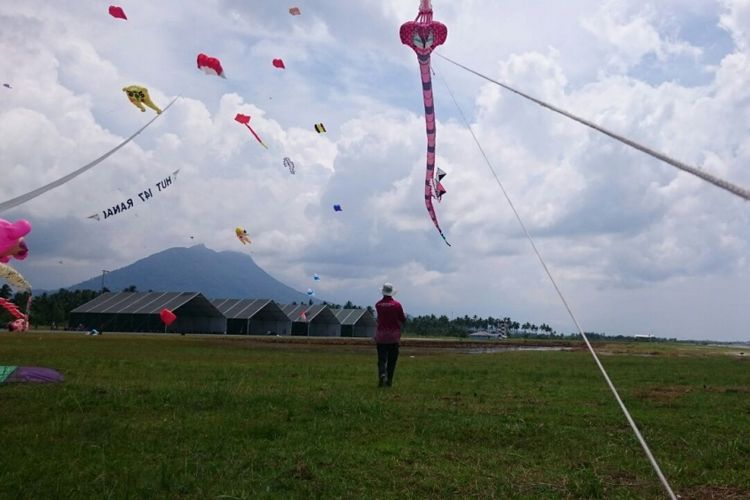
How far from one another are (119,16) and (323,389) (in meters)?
9.54

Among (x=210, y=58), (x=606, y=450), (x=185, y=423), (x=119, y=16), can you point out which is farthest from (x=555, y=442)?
(x=210, y=58)

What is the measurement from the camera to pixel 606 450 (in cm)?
636

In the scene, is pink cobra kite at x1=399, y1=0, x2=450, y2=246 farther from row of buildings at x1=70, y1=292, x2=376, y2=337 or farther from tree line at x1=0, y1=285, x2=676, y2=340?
row of buildings at x1=70, y1=292, x2=376, y2=337

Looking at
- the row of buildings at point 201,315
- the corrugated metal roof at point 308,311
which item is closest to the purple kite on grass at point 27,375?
the row of buildings at point 201,315

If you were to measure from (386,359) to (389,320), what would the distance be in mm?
709

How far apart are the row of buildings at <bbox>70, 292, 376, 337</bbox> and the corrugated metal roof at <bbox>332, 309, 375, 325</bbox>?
384 millimetres

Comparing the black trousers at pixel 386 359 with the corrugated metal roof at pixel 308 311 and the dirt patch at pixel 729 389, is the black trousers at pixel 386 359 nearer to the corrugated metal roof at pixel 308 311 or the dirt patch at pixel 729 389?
the dirt patch at pixel 729 389

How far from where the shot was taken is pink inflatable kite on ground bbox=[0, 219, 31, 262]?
8320 millimetres

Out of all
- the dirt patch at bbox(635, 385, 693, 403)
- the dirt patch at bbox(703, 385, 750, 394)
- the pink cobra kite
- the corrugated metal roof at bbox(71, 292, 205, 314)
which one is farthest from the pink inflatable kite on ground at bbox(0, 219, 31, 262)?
the corrugated metal roof at bbox(71, 292, 205, 314)

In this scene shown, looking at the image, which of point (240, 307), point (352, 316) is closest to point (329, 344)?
point (240, 307)

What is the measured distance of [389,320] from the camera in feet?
37.4

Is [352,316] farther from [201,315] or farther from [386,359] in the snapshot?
[386,359]

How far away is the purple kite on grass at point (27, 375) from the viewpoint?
9906mm

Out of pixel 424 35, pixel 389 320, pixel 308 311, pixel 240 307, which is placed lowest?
pixel 389 320
